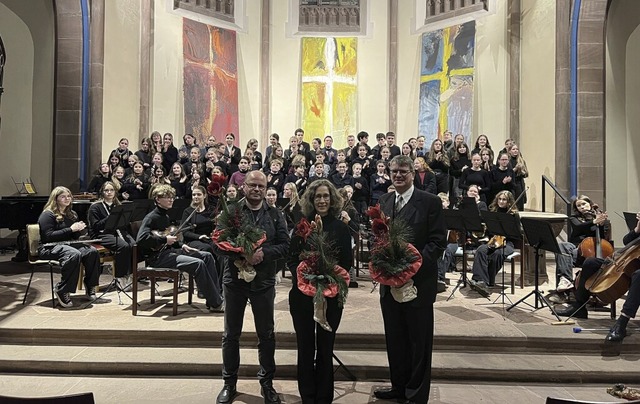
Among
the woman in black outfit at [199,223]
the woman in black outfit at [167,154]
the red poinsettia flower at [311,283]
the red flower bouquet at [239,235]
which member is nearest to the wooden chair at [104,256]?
the woman in black outfit at [199,223]

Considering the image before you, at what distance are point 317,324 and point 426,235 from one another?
965 mm

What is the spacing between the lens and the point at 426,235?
3.59m

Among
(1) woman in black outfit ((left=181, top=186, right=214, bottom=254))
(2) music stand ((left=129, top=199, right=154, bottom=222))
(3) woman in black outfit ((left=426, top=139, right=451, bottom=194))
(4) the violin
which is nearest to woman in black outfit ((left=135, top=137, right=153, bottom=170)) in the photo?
(2) music stand ((left=129, top=199, right=154, bottom=222))

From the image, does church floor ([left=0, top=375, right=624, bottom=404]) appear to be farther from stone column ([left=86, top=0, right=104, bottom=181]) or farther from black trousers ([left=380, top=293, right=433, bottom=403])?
stone column ([left=86, top=0, right=104, bottom=181])

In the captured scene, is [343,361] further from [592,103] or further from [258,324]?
[592,103]

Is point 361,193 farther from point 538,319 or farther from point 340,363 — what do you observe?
point 340,363

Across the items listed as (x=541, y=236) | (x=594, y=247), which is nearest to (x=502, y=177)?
(x=594, y=247)

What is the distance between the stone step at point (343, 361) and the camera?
432 cm

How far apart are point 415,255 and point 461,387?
4.96ft

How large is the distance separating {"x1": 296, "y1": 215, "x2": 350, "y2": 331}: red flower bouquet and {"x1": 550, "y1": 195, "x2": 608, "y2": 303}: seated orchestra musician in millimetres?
3804

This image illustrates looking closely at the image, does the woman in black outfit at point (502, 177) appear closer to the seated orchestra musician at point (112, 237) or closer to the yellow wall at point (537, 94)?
the yellow wall at point (537, 94)

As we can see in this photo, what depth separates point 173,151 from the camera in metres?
9.96

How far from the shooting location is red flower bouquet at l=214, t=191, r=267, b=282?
11.6 ft

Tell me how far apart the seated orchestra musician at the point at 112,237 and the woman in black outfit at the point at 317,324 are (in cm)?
343
